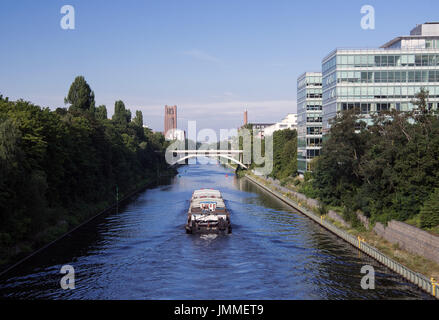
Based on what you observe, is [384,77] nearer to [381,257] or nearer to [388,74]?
[388,74]

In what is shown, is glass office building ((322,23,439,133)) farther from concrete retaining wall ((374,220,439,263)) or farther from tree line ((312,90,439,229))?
concrete retaining wall ((374,220,439,263))

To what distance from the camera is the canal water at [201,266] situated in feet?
114

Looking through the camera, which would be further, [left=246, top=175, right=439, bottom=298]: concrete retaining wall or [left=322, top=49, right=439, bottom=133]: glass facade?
[left=322, top=49, right=439, bottom=133]: glass facade

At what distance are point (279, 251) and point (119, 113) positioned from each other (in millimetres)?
115025

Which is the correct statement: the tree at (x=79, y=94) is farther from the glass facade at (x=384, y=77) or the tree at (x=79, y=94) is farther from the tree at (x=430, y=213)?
the tree at (x=430, y=213)

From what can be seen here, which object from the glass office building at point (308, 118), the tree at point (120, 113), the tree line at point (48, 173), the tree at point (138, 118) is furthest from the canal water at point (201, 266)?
the tree at point (138, 118)

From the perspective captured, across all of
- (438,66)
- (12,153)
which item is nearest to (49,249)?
(12,153)

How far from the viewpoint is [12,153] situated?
4294 cm

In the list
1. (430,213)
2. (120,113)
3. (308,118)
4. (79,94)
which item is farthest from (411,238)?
(120,113)

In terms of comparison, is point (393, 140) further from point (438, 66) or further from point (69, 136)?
point (69, 136)

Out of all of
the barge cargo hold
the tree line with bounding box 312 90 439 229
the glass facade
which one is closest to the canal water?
the barge cargo hold

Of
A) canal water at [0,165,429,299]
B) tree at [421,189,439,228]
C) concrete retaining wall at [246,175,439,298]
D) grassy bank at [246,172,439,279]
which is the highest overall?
tree at [421,189,439,228]

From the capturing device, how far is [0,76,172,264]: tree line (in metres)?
42.8
